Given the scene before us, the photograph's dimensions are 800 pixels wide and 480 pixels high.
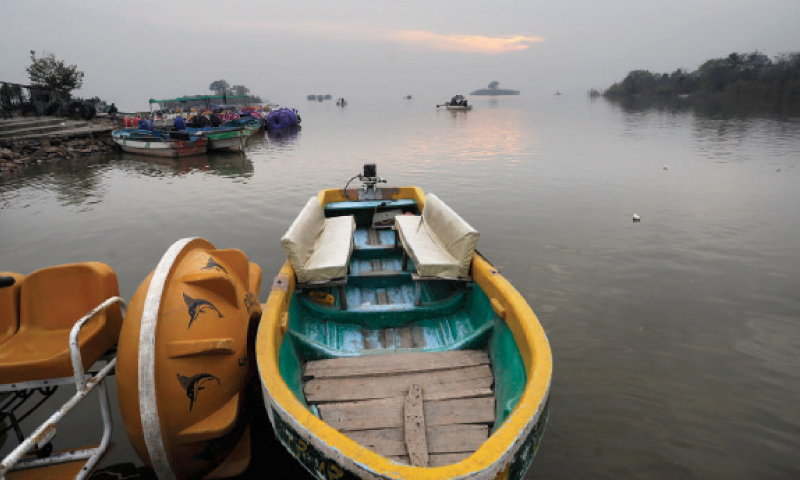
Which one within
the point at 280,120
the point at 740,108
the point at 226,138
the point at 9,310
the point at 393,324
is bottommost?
the point at 393,324

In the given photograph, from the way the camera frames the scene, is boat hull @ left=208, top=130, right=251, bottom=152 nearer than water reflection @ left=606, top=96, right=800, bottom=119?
Yes

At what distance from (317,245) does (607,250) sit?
7388 mm

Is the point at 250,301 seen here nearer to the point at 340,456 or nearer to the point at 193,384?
the point at 193,384

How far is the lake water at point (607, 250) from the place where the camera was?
4750 mm

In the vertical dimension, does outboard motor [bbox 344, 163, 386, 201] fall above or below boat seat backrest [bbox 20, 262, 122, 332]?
above

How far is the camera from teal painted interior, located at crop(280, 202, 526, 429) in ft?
12.9

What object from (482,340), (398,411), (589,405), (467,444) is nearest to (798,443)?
(589,405)

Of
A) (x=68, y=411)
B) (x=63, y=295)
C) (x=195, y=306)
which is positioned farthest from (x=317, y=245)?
(x=68, y=411)

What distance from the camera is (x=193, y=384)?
3.31 meters

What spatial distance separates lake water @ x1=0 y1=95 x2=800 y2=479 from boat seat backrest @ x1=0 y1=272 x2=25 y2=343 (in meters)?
1.56

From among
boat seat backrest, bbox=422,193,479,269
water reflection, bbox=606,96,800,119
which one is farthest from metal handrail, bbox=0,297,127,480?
water reflection, bbox=606,96,800,119

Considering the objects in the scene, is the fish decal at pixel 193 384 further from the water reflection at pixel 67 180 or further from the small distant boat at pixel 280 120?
the small distant boat at pixel 280 120

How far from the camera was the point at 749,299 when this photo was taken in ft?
24.5

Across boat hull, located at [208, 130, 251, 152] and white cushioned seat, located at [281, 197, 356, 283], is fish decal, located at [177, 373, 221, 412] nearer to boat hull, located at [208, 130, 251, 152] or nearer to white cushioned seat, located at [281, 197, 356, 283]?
white cushioned seat, located at [281, 197, 356, 283]
